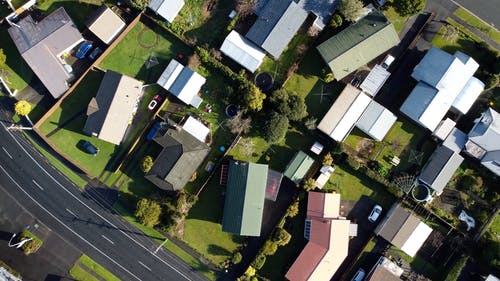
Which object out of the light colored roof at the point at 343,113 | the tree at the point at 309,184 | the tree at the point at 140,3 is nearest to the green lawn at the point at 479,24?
the light colored roof at the point at 343,113

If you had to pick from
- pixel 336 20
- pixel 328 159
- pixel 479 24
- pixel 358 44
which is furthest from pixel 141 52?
pixel 479 24

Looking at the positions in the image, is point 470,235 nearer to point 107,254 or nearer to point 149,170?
point 149,170

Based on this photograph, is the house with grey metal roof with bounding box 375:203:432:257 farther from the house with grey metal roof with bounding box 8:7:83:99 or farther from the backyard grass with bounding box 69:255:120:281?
the house with grey metal roof with bounding box 8:7:83:99

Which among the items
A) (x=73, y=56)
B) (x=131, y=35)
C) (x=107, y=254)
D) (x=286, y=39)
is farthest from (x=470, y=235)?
(x=73, y=56)

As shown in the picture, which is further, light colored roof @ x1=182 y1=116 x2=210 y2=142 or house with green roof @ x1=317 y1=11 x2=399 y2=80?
light colored roof @ x1=182 y1=116 x2=210 y2=142

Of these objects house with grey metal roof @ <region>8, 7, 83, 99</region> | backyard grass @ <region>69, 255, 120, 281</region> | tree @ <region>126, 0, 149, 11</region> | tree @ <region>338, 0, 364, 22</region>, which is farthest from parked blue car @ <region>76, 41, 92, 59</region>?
tree @ <region>338, 0, 364, 22</region>

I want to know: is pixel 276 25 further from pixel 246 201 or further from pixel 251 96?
pixel 246 201
